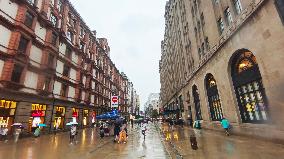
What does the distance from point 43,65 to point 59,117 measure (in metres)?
9.12

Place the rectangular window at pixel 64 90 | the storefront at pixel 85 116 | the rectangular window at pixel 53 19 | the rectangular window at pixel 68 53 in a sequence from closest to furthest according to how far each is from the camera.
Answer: the rectangular window at pixel 53 19
the rectangular window at pixel 64 90
the rectangular window at pixel 68 53
the storefront at pixel 85 116

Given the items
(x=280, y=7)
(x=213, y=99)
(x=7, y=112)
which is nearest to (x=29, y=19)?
(x=7, y=112)

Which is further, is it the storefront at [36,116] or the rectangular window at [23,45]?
the storefront at [36,116]

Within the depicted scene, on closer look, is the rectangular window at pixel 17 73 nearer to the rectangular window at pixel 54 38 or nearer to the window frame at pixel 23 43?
the window frame at pixel 23 43

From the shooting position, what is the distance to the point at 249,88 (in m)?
16.0

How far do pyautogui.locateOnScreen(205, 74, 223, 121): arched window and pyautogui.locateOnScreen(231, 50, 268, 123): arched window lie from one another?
4.85m

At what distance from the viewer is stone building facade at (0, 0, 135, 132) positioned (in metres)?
20.0

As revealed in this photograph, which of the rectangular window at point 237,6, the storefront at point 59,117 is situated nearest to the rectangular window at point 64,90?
the storefront at point 59,117

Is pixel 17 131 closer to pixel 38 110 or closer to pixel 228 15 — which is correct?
pixel 38 110

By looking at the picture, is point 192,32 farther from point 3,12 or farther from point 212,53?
point 3,12

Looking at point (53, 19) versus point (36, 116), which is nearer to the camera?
point (36, 116)

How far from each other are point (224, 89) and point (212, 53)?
4.58 m

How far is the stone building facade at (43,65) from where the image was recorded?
20.0m

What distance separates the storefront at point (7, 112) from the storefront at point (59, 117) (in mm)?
8341
